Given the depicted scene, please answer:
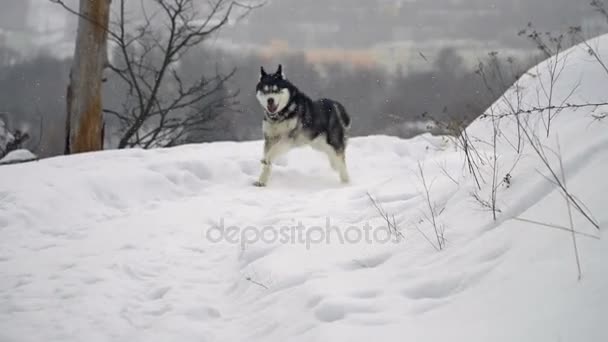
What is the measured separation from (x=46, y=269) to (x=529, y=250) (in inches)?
108

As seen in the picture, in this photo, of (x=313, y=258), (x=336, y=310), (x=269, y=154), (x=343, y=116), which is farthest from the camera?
(x=343, y=116)

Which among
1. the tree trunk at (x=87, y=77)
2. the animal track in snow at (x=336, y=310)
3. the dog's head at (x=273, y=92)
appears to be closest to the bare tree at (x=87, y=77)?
the tree trunk at (x=87, y=77)

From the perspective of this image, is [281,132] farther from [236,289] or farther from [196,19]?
[196,19]

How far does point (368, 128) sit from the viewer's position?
1355cm

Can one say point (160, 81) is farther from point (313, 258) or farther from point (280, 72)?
point (313, 258)

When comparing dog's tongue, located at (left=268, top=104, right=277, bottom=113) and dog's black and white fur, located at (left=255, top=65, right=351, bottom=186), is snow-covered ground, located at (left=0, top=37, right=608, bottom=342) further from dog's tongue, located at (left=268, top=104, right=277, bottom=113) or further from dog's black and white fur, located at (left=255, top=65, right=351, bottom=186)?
dog's tongue, located at (left=268, top=104, right=277, bottom=113)

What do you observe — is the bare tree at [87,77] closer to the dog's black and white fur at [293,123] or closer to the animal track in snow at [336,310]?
the dog's black and white fur at [293,123]

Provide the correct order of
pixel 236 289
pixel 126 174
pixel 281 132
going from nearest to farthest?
pixel 236 289 → pixel 126 174 → pixel 281 132

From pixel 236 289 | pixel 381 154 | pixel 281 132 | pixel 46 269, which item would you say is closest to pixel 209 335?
pixel 236 289

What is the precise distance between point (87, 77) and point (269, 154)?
11.6 feet

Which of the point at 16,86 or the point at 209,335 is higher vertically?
the point at 16,86

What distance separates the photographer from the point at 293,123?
570cm

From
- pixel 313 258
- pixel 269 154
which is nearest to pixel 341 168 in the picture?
pixel 269 154
